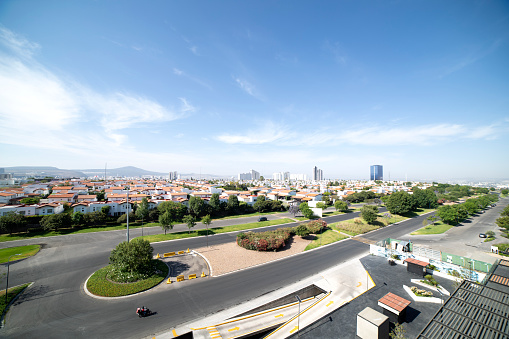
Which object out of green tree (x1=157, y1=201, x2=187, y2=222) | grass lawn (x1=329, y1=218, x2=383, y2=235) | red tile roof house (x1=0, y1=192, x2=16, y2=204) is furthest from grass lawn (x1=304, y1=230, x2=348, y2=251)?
red tile roof house (x1=0, y1=192, x2=16, y2=204)

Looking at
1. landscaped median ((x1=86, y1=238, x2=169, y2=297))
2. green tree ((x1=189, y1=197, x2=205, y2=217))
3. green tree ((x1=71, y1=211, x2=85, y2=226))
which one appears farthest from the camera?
green tree ((x1=189, y1=197, x2=205, y2=217))

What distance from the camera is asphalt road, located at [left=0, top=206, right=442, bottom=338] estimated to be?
41.8ft

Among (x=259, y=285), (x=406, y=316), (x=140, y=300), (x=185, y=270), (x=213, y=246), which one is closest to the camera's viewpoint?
(x=406, y=316)

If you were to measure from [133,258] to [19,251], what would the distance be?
65.1ft

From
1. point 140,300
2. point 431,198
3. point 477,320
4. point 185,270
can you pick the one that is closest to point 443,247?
point 477,320

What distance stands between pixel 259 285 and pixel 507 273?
18335mm

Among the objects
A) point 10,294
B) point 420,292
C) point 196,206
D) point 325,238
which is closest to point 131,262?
point 10,294

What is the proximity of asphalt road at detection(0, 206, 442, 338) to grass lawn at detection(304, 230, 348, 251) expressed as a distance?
2.05 metres

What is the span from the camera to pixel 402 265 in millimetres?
20734

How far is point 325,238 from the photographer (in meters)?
32.0

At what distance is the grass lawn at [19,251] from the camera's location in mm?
22956

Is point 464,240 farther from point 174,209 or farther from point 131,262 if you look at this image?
point 174,209

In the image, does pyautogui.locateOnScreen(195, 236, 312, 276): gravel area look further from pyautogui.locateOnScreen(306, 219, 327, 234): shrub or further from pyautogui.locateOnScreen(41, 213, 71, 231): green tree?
pyautogui.locateOnScreen(41, 213, 71, 231): green tree

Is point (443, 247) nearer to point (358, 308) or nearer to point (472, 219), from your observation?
point (358, 308)
